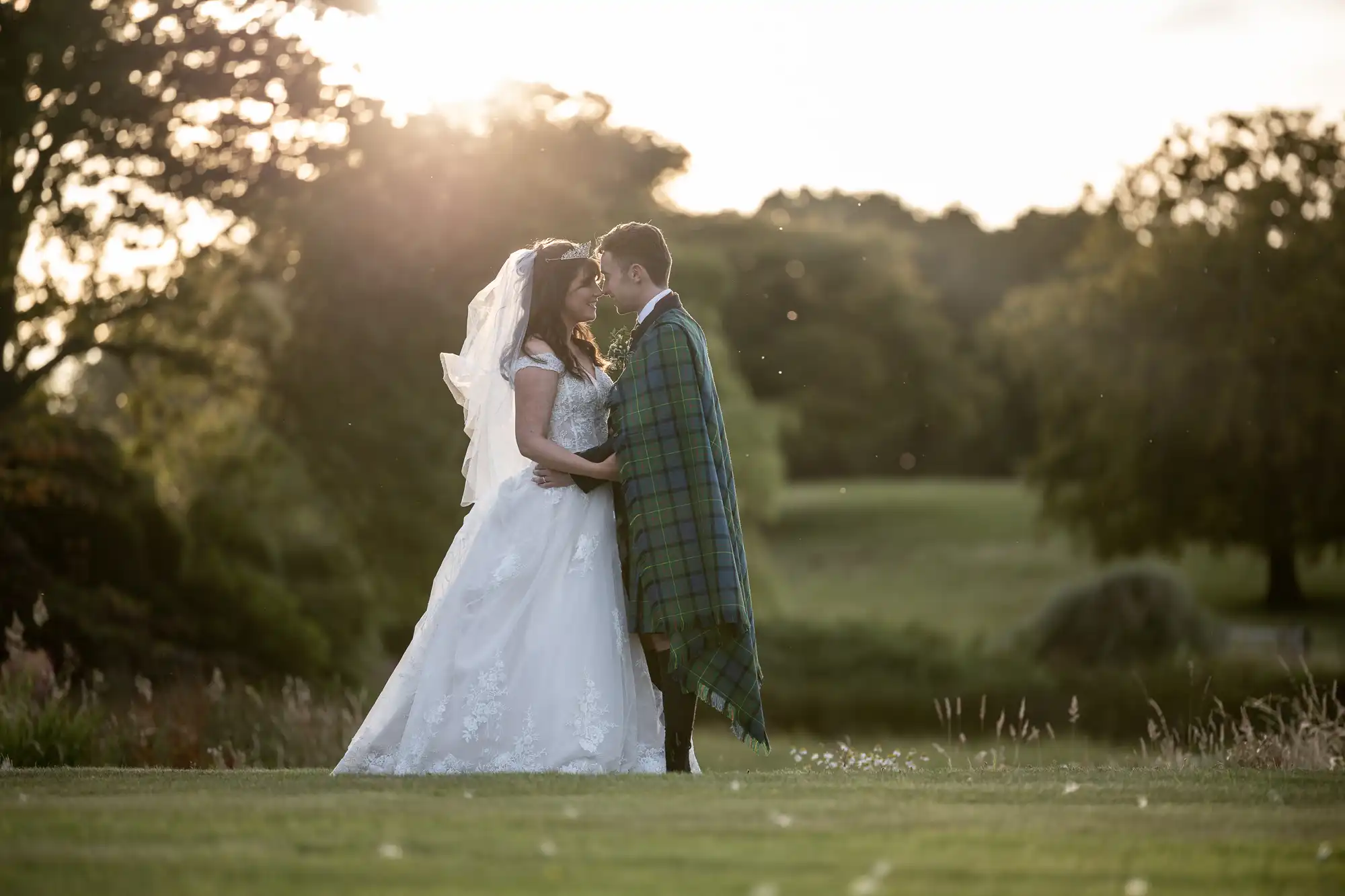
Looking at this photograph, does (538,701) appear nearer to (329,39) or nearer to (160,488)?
→ (329,39)

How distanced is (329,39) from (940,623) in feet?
81.6

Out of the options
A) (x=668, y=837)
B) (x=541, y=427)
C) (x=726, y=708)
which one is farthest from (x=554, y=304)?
(x=668, y=837)

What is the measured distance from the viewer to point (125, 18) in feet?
47.9

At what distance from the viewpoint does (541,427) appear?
670cm

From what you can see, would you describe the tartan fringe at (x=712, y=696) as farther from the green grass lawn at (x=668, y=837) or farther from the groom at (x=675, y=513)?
the green grass lawn at (x=668, y=837)

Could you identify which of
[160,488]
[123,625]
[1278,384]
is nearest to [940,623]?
[1278,384]

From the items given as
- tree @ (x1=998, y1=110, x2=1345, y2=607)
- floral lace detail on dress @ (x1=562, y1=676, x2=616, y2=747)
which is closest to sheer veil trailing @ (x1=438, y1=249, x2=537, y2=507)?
floral lace detail on dress @ (x1=562, y1=676, x2=616, y2=747)

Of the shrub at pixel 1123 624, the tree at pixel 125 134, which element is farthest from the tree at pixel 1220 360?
the tree at pixel 125 134

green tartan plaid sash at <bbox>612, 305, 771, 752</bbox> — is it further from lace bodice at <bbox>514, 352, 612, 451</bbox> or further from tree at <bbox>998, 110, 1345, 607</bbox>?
tree at <bbox>998, 110, 1345, 607</bbox>

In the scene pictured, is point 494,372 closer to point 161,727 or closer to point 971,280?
point 161,727

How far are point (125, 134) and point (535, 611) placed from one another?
10425 mm

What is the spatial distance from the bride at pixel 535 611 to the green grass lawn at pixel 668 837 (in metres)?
0.40

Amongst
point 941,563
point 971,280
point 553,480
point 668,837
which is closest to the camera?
point 668,837

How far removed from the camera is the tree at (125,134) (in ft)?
47.1
